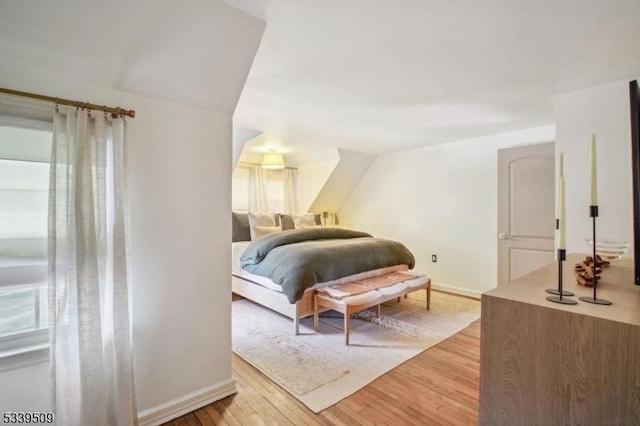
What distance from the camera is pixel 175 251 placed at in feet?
5.64

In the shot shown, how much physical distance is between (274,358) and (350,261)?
121cm

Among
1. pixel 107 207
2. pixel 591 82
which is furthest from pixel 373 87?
pixel 107 207

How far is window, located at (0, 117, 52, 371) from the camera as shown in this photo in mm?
1343

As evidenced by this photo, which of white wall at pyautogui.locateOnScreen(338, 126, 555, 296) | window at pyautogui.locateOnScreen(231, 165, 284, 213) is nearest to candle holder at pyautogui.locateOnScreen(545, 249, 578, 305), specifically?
white wall at pyautogui.locateOnScreen(338, 126, 555, 296)

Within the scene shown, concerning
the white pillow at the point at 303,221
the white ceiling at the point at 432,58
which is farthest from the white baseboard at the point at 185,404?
the white pillow at the point at 303,221

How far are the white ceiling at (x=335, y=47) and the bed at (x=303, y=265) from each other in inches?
59.8

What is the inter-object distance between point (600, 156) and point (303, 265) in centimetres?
253

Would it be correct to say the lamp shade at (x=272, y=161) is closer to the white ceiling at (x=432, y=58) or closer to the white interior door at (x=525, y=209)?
the white ceiling at (x=432, y=58)

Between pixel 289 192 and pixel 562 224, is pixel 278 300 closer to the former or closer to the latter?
pixel 562 224

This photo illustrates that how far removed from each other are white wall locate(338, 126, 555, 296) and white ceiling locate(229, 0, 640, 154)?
2.42ft

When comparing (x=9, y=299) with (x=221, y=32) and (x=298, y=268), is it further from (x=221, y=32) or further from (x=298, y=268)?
(x=298, y=268)

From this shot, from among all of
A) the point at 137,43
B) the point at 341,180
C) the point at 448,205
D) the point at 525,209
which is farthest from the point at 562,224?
the point at 341,180

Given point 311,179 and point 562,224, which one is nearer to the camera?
point 562,224

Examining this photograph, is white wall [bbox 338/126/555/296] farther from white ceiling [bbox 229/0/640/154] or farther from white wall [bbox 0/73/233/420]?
white wall [bbox 0/73/233/420]
